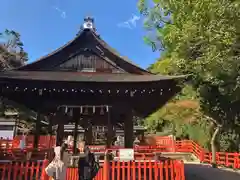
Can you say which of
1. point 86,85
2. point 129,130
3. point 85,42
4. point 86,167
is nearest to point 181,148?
point 129,130

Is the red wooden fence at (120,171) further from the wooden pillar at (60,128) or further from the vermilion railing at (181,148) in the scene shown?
the vermilion railing at (181,148)

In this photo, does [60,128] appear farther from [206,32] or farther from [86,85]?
[206,32]

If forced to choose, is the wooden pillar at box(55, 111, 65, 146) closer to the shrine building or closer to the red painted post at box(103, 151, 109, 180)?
the shrine building

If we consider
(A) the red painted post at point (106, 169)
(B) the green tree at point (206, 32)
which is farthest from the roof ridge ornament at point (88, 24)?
(A) the red painted post at point (106, 169)

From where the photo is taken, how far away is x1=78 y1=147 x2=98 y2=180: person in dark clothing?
7008 millimetres

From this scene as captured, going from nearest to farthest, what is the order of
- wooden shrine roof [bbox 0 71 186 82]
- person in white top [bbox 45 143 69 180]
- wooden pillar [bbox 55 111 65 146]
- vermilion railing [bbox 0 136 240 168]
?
person in white top [bbox 45 143 69 180]
wooden shrine roof [bbox 0 71 186 82]
wooden pillar [bbox 55 111 65 146]
vermilion railing [bbox 0 136 240 168]

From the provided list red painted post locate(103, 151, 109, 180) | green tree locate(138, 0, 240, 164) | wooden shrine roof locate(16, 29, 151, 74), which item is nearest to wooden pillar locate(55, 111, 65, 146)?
wooden shrine roof locate(16, 29, 151, 74)

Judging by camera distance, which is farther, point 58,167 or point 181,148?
point 181,148

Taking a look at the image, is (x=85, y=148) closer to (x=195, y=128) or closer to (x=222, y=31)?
(x=222, y=31)

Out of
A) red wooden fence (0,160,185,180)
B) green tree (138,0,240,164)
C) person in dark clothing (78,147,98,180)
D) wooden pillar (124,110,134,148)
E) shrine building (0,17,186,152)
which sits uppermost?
green tree (138,0,240,164)

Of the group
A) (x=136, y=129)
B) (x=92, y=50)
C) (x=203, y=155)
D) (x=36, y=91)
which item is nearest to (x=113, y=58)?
(x=92, y=50)

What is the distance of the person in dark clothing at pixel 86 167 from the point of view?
701cm

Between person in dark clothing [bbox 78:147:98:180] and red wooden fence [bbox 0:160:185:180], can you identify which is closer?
person in dark clothing [bbox 78:147:98:180]

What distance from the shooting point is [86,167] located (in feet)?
23.2
